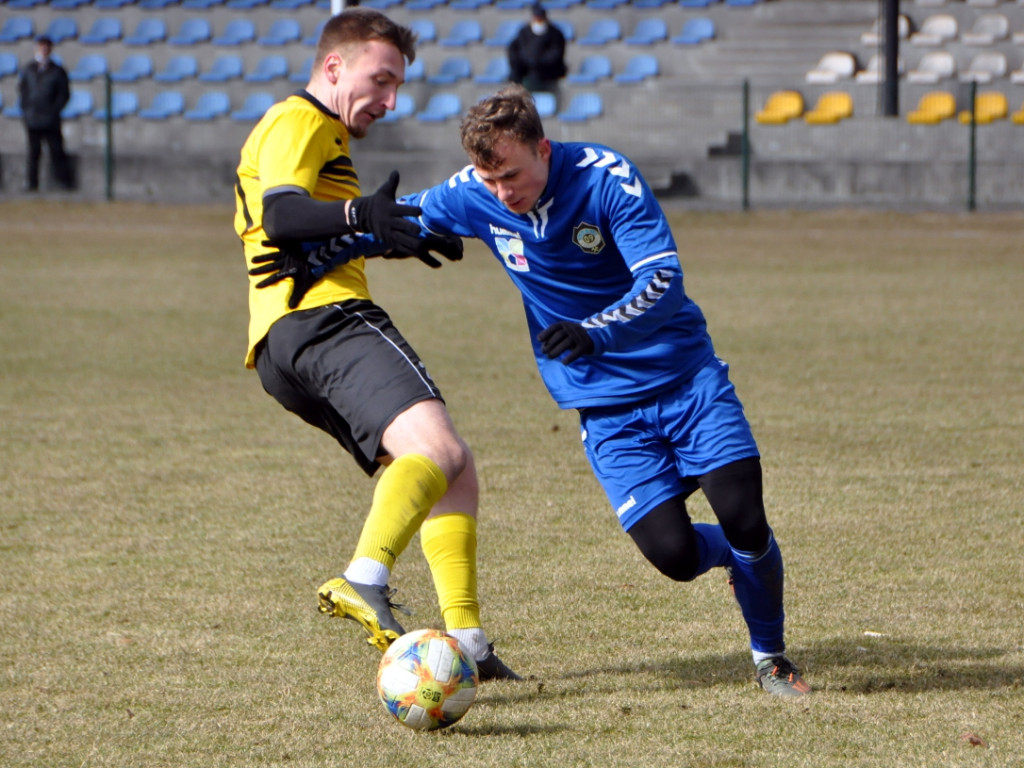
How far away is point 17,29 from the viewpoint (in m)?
27.2

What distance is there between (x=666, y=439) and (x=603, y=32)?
22.5 m

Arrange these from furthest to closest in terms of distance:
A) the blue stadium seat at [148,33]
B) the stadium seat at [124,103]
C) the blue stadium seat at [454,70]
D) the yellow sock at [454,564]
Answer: the blue stadium seat at [148,33]
the stadium seat at [124,103]
the blue stadium seat at [454,70]
the yellow sock at [454,564]

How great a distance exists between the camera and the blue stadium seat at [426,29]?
26.0 meters

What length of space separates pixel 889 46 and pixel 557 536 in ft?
55.1

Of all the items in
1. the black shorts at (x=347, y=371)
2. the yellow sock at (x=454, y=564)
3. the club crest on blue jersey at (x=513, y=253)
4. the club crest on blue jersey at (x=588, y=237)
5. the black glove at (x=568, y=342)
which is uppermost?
the club crest on blue jersey at (x=588, y=237)

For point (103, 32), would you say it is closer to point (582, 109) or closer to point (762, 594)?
point (582, 109)

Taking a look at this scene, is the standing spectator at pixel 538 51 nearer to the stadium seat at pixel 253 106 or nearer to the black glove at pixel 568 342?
the stadium seat at pixel 253 106

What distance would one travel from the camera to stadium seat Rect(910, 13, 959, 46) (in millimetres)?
23672

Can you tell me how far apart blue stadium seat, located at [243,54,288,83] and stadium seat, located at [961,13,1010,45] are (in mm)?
11982

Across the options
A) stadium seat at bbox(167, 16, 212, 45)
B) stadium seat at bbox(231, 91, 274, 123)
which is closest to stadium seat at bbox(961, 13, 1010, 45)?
stadium seat at bbox(231, 91, 274, 123)

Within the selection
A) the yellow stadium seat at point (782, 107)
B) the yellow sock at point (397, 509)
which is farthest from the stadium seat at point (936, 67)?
the yellow sock at point (397, 509)

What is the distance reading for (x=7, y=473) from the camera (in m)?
6.82

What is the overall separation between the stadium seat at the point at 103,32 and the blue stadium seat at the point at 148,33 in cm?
25

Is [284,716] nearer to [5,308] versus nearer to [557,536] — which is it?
[557,536]
